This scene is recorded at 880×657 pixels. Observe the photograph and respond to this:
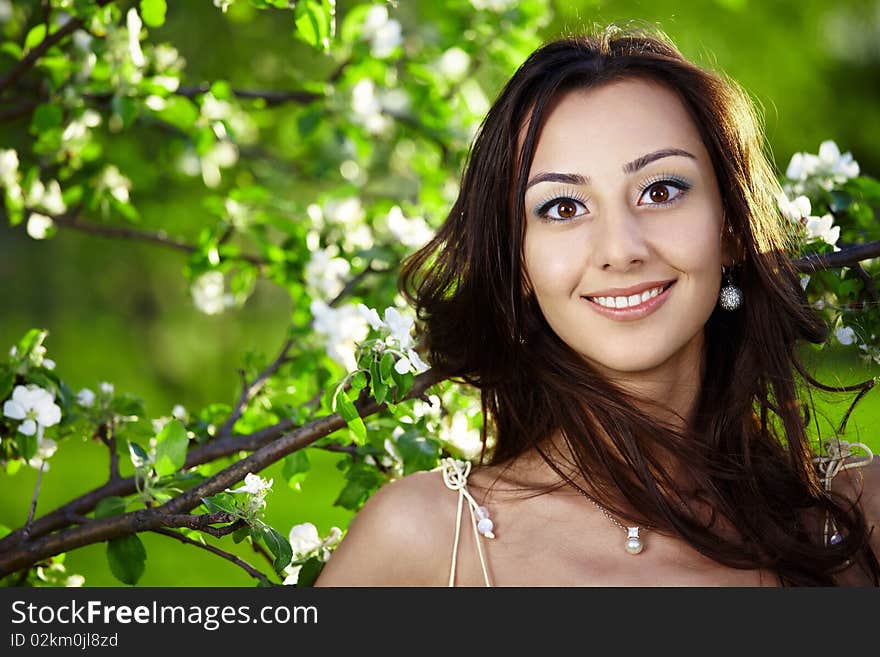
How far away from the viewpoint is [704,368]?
2195mm

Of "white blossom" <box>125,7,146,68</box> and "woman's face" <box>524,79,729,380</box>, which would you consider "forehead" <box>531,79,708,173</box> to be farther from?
"white blossom" <box>125,7,146,68</box>

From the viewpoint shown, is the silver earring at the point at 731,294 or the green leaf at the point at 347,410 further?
the silver earring at the point at 731,294

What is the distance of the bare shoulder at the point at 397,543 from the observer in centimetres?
193

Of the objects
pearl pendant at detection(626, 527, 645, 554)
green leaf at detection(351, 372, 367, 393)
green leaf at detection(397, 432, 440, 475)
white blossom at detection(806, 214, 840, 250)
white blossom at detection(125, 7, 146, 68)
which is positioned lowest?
pearl pendant at detection(626, 527, 645, 554)

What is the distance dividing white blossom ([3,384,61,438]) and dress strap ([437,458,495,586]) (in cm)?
75

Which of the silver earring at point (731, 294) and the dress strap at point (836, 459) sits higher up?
the silver earring at point (731, 294)

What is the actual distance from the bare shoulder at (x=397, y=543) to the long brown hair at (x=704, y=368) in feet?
0.76

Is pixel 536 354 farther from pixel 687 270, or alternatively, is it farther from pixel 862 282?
pixel 862 282

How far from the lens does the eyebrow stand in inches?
75.9

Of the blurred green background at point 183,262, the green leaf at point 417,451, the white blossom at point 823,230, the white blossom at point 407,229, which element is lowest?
the green leaf at point 417,451

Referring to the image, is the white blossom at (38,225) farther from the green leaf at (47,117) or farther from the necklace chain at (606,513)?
the necklace chain at (606,513)

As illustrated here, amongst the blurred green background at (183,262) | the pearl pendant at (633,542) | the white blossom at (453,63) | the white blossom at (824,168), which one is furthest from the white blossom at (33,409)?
the blurred green background at (183,262)

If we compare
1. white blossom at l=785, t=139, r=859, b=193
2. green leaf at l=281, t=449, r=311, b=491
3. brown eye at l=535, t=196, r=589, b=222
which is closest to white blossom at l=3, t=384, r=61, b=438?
green leaf at l=281, t=449, r=311, b=491

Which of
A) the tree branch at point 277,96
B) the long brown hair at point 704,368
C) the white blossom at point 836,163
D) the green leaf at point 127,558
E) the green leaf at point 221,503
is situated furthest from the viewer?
the tree branch at point 277,96
